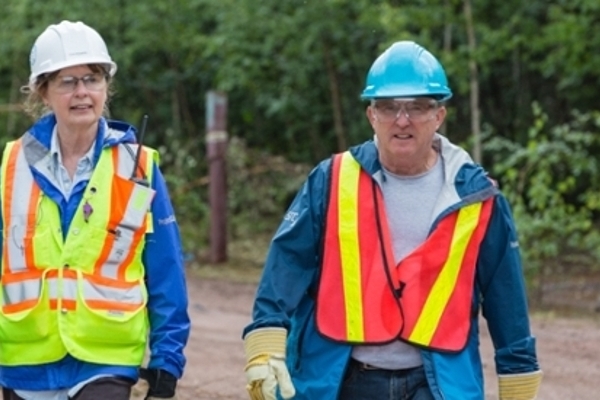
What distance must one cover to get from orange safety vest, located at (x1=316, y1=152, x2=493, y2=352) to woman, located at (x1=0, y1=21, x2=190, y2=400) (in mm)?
504

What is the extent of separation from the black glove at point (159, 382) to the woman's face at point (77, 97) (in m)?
0.77

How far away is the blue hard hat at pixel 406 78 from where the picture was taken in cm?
424

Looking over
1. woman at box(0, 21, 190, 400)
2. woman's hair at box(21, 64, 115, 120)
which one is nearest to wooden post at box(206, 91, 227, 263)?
woman's hair at box(21, 64, 115, 120)

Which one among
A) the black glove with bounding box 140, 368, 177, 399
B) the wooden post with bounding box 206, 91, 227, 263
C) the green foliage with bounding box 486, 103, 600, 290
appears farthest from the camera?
the wooden post with bounding box 206, 91, 227, 263

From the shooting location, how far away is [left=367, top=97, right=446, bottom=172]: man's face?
423 cm

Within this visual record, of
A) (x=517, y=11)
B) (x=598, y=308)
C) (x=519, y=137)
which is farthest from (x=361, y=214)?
(x=519, y=137)

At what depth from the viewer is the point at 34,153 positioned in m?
4.38

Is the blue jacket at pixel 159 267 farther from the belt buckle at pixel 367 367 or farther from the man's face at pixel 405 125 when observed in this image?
the man's face at pixel 405 125

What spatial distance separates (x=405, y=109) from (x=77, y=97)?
3.21ft

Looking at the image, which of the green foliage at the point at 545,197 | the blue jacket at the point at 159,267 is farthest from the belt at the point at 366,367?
the green foliage at the point at 545,197

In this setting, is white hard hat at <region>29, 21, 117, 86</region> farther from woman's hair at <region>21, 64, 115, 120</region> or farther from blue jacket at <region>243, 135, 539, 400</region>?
blue jacket at <region>243, 135, 539, 400</region>

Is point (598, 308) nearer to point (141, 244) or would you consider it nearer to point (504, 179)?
point (504, 179)

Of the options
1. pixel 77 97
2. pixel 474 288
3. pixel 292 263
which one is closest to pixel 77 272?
pixel 77 97

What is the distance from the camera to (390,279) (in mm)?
4199
